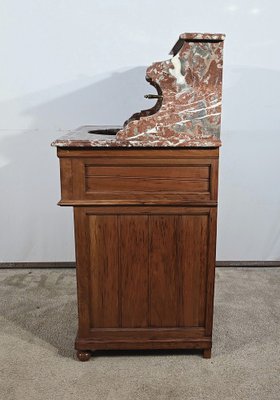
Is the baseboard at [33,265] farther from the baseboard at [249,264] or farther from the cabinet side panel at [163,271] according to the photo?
the cabinet side panel at [163,271]

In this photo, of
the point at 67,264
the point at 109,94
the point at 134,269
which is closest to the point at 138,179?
the point at 134,269

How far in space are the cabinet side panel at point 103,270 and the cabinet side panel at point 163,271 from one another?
14 cm

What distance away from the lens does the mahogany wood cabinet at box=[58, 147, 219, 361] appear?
1574 millimetres

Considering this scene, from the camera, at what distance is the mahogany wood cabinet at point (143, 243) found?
5.16 ft

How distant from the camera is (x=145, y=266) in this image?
1.67 meters

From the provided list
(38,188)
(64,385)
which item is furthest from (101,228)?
(38,188)

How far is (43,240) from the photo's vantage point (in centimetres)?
271

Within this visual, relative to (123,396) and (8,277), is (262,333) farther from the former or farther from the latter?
(8,277)

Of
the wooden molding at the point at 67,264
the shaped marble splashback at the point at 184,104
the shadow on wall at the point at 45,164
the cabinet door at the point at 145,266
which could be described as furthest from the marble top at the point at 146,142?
the wooden molding at the point at 67,264

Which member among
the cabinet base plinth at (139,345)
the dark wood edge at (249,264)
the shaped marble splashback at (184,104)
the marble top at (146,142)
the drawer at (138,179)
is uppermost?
the shaped marble splashback at (184,104)

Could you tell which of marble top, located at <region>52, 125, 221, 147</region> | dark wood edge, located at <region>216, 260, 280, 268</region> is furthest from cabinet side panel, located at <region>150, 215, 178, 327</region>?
dark wood edge, located at <region>216, 260, 280, 268</region>

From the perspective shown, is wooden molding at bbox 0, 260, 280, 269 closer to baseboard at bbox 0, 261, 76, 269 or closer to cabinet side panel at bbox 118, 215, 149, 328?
baseboard at bbox 0, 261, 76, 269

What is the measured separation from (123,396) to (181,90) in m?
1.12

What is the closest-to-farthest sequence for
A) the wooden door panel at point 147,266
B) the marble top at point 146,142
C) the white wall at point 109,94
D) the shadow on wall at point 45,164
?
the marble top at point 146,142 < the wooden door panel at point 147,266 < the white wall at point 109,94 < the shadow on wall at point 45,164
